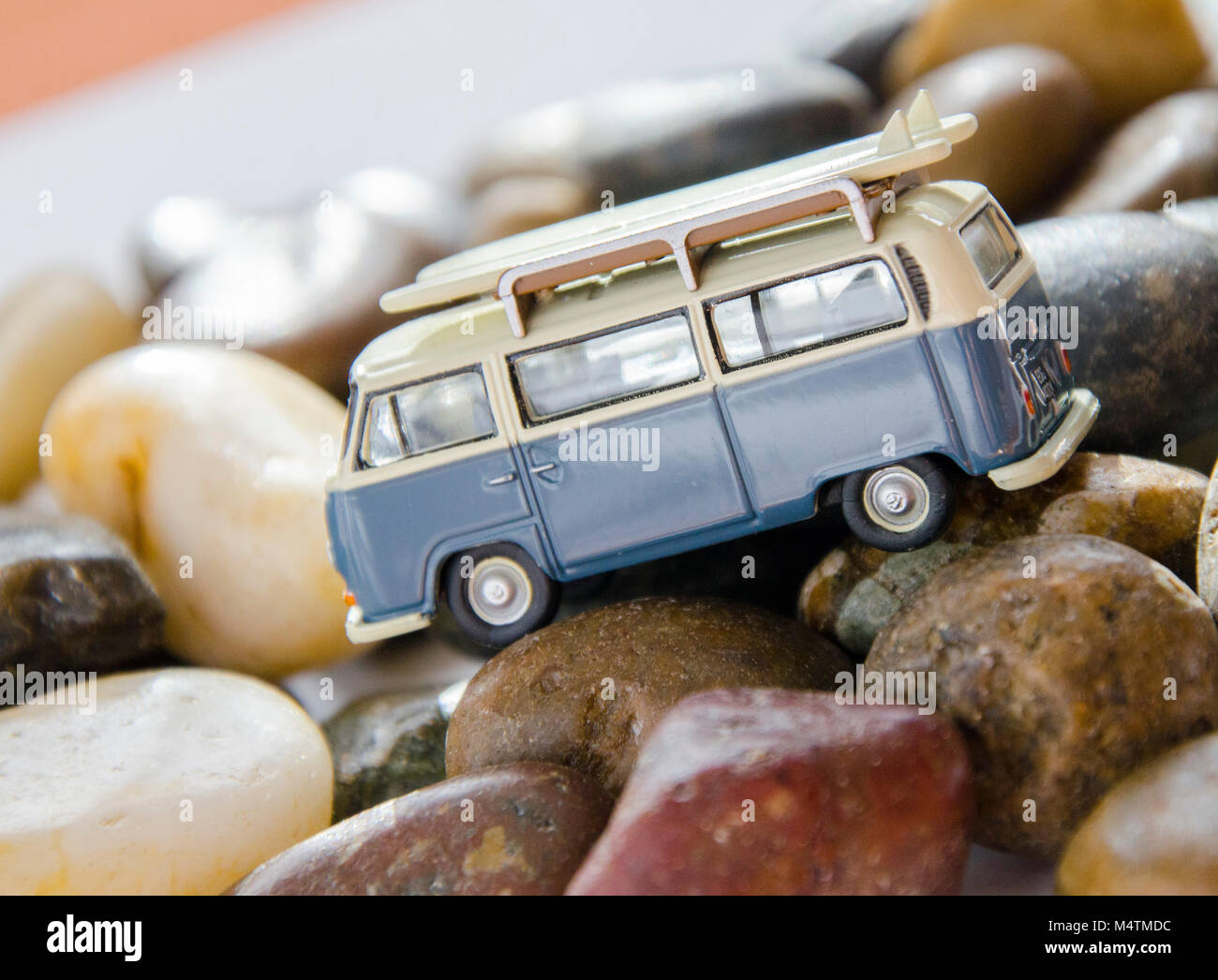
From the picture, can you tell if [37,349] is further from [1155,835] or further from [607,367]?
[1155,835]

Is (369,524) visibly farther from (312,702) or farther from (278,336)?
(278,336)

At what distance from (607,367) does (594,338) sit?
10 cm

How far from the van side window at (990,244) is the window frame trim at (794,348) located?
273mm

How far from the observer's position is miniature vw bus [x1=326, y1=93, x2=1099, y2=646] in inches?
137

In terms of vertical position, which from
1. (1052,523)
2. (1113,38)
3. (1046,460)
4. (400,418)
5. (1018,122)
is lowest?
(1052,523)

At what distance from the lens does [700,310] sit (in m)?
3.64

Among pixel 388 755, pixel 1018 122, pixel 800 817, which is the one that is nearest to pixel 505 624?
pixel 388 755

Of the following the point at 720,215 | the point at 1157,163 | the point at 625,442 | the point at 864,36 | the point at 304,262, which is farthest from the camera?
the point at 864,36

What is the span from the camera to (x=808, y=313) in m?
3.62

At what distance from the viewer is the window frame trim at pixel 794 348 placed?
351cm

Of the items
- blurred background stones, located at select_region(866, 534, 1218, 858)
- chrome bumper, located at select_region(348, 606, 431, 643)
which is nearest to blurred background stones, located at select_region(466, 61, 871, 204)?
chrome bumper, located at select_region(348, 606, 431, 643)

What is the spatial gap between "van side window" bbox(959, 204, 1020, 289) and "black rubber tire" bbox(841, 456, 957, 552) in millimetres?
585

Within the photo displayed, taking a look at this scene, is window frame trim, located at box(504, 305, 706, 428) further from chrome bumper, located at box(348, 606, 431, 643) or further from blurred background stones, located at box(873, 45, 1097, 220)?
blurred background stones, located at box(873, 45, 1097, 220)

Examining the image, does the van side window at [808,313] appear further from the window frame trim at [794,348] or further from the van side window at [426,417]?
the van side window at [426,417]
